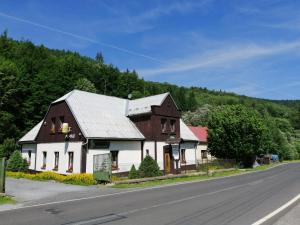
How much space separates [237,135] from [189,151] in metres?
9.19

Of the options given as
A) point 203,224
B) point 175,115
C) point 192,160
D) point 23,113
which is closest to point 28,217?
point 203,224

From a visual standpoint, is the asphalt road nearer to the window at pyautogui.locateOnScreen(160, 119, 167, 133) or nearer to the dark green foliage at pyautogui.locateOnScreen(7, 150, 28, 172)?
the window at pyautogui.locateOnScreen(160, 119, 167, 133)

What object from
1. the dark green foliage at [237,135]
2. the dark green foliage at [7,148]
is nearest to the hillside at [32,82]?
the dark green foliage at [7,148]

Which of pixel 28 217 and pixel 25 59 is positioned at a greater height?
pixel 25 59

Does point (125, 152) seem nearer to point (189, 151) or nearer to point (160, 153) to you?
point (160, 153)

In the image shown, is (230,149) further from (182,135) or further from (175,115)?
(175,115)

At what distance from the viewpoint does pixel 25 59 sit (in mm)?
66938

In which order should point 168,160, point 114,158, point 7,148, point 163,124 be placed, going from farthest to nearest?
point 7,148 < point 163,124 < point 168,160 < point 114,158

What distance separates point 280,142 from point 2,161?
72152 millimetres

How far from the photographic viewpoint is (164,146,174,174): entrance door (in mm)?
33906

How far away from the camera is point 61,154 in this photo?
97.7 ft

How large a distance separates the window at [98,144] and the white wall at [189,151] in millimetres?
11428

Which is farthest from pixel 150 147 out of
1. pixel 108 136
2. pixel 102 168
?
pixel 102 168

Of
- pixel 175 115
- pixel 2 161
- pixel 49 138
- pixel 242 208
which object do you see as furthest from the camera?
pixel 175 115
